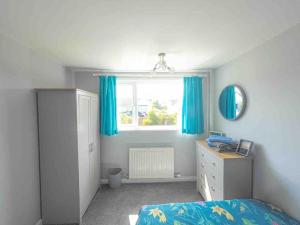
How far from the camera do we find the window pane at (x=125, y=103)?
3.44 m

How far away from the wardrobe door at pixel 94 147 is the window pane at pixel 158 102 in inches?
36.3

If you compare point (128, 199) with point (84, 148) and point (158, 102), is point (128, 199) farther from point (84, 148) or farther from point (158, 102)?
point (158, 102)

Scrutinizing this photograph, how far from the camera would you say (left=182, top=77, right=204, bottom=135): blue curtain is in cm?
329

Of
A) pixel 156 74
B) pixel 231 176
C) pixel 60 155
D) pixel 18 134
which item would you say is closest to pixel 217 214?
pixel 231 176

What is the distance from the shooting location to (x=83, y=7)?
4.00 feet

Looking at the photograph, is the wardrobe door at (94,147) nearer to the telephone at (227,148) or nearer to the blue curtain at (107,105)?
the blue curtain at (107,105)

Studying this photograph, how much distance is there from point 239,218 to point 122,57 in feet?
7.90

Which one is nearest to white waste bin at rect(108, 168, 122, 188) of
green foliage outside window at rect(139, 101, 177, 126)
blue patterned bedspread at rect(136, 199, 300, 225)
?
green foliage outside window at rect(139, 101, 177, 126)

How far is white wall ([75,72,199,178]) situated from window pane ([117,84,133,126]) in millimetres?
290

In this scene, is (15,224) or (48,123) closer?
(15,224)

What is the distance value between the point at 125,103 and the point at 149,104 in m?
0.51

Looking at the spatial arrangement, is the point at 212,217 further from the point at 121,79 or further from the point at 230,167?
the point at 121,79

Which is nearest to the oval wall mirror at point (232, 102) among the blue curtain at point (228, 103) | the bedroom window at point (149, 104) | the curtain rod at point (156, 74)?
the blue curtain at point (228, 103)

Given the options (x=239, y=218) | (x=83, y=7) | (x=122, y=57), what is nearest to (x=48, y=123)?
(x=122, y=57)
